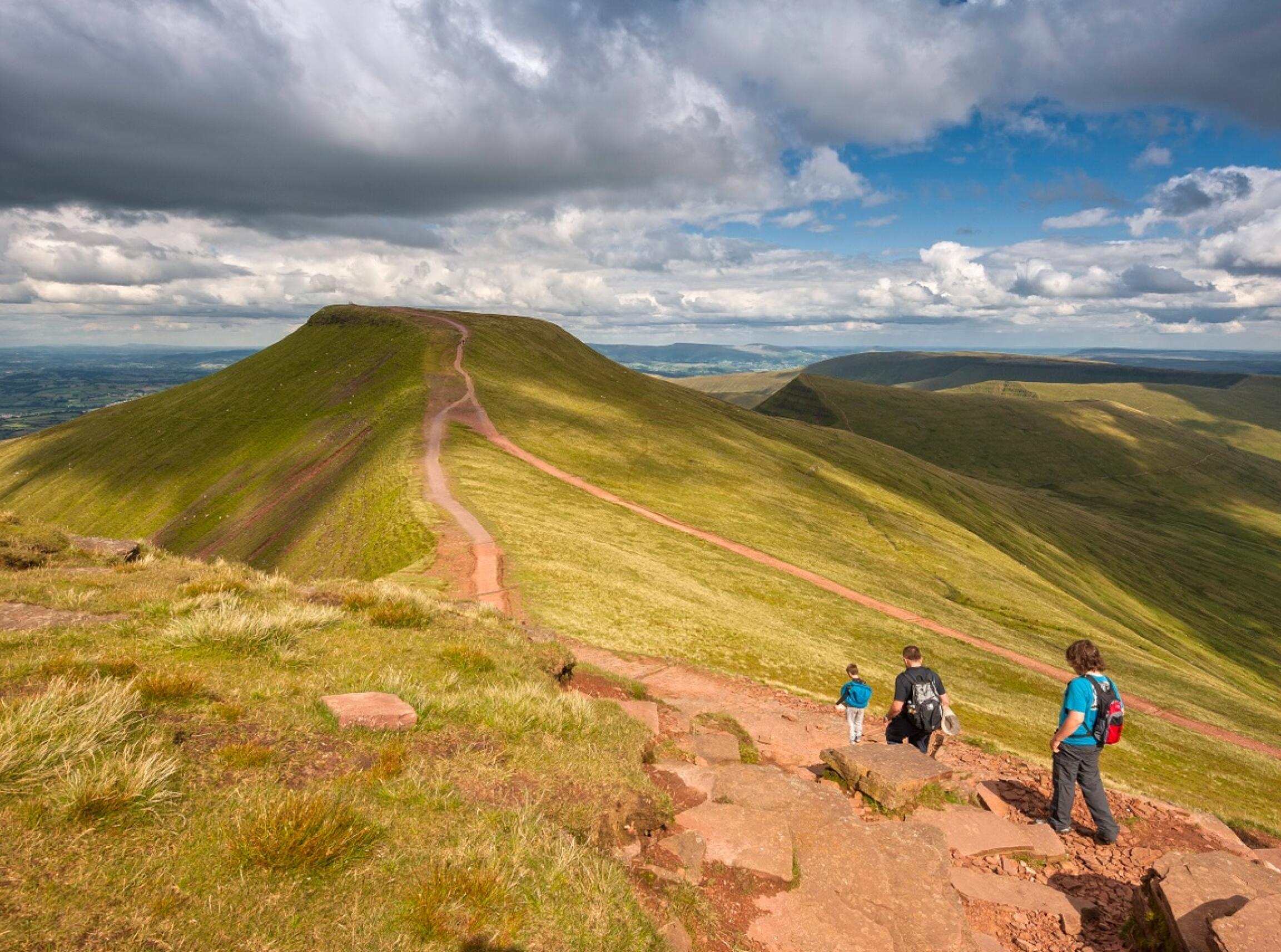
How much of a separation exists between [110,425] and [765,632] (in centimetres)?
12133

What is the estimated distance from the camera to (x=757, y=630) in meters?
31.8

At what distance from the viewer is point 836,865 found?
30.1 ft

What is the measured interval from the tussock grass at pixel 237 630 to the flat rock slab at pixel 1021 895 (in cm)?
1307

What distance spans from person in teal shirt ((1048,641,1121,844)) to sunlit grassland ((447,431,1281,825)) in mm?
12778

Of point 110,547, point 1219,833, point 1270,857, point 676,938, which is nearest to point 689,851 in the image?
point 676,938

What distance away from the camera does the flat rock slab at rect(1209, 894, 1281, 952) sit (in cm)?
718

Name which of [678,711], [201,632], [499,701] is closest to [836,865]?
[499,701]

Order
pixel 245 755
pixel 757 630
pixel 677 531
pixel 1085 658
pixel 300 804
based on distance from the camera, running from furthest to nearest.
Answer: pixel 677 531 → pixel 757 630 → pixel 1085 658 → pixel 245 755 → pixel 300 804

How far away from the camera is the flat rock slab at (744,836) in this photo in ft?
29.3

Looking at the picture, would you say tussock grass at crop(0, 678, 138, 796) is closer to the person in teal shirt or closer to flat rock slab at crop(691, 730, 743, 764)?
flat rock slab at crop(691, 730, 743, 764)

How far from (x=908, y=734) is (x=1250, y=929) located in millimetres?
7852

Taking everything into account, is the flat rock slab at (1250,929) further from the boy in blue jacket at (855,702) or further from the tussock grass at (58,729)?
the tussock grass at (58,729)

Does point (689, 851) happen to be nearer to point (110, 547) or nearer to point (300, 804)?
point (300, 804)

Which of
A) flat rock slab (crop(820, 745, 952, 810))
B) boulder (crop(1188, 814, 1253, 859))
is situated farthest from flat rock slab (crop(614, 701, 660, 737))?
boulder (crop(1188, 814, 1253, 859))
